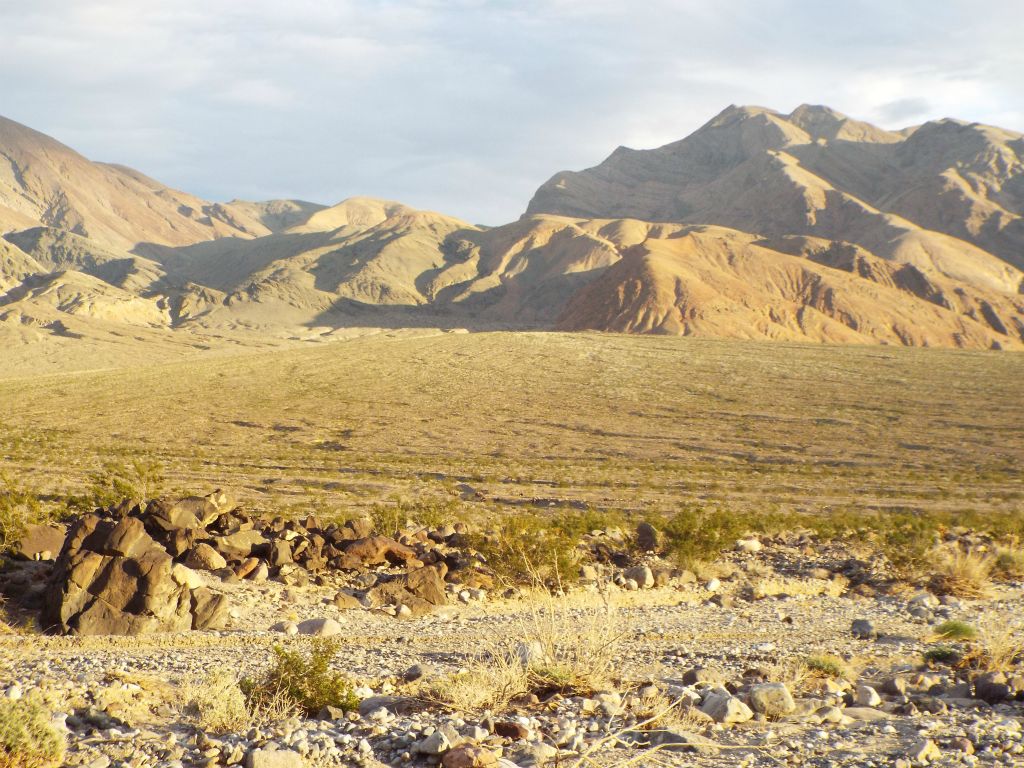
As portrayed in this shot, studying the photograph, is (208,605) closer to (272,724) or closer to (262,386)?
(272,724)

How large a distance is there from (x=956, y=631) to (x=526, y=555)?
17.2 ft

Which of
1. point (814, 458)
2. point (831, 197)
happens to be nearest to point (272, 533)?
point (814, 458)

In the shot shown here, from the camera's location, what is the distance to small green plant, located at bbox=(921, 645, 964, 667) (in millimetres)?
7836

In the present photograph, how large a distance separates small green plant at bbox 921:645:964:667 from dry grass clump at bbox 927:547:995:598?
12.2 feet

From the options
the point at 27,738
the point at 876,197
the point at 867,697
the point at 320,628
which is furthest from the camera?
the point at 876,197

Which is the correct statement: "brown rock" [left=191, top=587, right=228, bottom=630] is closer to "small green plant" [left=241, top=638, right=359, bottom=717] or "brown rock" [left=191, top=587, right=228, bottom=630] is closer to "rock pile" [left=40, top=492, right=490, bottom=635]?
"rock pile" [left=40, top=492, right=490, bottom=635]

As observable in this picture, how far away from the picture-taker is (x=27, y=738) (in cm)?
484

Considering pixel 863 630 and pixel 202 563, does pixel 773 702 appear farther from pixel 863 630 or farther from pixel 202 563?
pixel 202 563

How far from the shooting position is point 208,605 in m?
9.05

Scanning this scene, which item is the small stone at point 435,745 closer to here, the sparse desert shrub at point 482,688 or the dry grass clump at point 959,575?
the sparse desert shrub at point 482,688

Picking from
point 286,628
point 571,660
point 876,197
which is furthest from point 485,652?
point 876,197

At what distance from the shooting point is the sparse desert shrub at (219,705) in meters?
5.69

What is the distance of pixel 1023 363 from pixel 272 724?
199ft

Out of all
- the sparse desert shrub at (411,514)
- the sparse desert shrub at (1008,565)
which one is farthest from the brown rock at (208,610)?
the sparse desert shrub at (1008,565)
